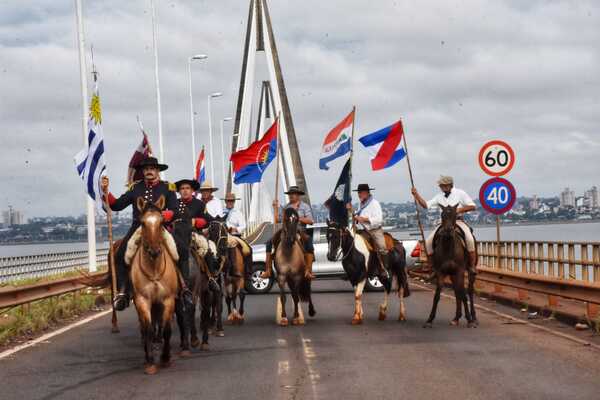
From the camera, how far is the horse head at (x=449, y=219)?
1484 cm

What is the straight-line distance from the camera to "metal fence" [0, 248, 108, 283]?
3728 cm

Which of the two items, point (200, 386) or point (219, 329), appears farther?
point (219, 329)

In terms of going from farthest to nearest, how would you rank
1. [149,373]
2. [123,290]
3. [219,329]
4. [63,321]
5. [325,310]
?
[325,310] → [63,321] → [219,329] → [123,290] → [149,373]

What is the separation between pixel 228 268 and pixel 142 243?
235 inches

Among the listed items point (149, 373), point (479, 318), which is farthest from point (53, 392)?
point (479, 318)

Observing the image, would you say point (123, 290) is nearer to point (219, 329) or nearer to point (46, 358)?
point (46, 358)

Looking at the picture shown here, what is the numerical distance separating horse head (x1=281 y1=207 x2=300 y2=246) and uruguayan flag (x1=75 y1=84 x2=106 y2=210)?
293 cm

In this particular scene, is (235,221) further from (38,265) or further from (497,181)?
(38,265)

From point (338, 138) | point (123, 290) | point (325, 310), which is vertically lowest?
point (325, 310)

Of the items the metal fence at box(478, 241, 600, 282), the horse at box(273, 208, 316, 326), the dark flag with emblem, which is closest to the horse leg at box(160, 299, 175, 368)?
the horse at box(273, 208, 316, 326)

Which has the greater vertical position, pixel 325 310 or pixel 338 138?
pixel 338 138

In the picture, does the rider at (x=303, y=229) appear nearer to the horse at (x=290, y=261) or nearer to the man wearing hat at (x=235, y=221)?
the horse at (x=290, y=261)

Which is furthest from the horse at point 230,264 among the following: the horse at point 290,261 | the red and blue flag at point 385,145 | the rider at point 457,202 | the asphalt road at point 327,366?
the red and blue flag at point 385,145

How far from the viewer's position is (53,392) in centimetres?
910
